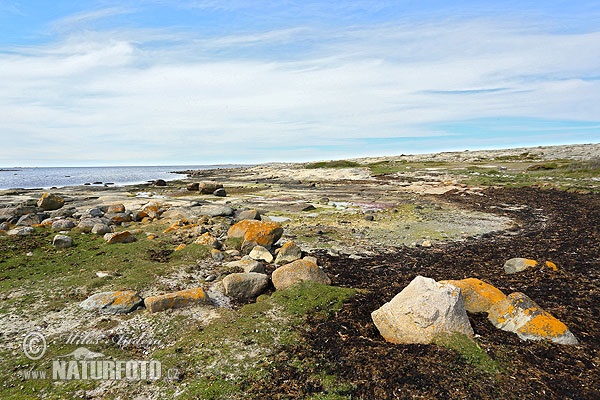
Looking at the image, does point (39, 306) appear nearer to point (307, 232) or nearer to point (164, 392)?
point (164, 392)

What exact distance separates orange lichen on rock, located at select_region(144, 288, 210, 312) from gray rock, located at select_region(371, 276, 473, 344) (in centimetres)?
423

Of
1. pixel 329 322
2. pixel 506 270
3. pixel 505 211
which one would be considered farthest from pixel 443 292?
pixel 505 211

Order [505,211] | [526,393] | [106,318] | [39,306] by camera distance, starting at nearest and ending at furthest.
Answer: [526,393], [106,318], [39,306], [505,211]

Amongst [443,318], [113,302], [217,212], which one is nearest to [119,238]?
[113,302]

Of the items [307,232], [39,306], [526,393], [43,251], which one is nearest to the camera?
[526,393]

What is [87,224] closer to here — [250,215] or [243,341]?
[250,215]

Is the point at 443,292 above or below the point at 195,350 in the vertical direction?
above

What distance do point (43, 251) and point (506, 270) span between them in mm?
15858

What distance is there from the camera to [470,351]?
573 cm

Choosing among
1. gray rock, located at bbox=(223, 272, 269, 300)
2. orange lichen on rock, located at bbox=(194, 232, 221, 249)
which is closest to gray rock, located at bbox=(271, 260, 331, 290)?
gray rock, located at bbox=(223, 272, 269, 300)

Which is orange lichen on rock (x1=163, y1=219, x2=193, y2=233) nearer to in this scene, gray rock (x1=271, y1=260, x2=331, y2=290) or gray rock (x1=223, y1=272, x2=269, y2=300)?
gray rock (x1=223, y1=272, x2=269, y2=300)

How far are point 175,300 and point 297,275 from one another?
298cm

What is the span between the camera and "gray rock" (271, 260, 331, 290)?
8.54 m

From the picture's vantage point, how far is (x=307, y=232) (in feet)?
54.7
